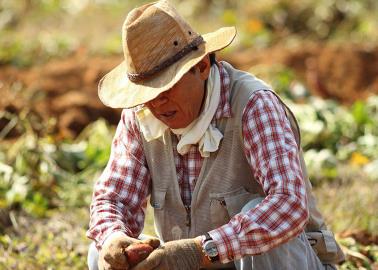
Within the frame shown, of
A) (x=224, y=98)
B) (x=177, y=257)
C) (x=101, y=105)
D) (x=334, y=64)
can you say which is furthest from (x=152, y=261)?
(x=334, y=64)

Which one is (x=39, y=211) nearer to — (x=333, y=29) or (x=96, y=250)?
(x=96, y=250)

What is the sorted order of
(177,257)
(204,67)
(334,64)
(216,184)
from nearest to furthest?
(177,257), (204,67), (216,184), (334,64)

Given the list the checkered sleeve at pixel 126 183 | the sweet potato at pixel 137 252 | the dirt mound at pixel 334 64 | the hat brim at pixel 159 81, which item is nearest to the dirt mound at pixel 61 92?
the dirt mound at pixel 334 64

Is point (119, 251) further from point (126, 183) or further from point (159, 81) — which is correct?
point (159, 81)

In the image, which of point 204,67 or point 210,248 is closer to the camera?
point 210,248

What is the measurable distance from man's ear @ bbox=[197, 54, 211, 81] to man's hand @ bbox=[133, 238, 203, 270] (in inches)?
23.7

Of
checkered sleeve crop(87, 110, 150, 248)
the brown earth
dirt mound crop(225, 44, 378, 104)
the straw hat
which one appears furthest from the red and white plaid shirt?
dirt mound crop(225, 44, 378, 104)

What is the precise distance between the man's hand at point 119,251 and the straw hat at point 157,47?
46 centimetres

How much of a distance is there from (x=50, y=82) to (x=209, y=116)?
17.9 ft

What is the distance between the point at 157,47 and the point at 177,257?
0.73m

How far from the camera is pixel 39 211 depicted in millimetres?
5344

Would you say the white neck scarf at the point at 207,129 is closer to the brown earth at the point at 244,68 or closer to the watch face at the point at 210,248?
the watch face at the point at 210,248

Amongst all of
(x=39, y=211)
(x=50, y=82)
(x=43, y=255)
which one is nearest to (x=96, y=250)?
(x=43, y=255)

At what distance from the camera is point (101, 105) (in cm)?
764
